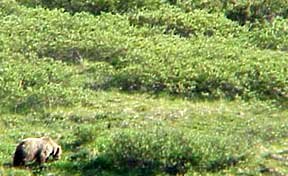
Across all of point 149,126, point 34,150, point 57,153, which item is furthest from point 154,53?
point 34,150

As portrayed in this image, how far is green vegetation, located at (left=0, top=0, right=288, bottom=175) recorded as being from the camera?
16531 millimetres

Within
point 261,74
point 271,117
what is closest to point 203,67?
point 261,74

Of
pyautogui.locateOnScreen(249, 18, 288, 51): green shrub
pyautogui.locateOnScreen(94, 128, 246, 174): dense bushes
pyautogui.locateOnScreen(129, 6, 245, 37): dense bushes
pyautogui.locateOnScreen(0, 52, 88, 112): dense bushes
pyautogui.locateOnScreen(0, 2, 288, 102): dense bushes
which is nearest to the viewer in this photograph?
pyautogui.locateOnScreen(94, 128, 246, 174): dense bushes

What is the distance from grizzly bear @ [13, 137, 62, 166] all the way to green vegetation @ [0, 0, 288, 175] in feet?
0.62

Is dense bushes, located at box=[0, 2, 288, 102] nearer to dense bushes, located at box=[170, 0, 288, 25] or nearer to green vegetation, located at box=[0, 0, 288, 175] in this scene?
green vegetation, located at box=[0, 0, 288, 175]

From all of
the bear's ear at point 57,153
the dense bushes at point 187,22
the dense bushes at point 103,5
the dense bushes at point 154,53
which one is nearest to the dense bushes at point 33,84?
the dense bushes at point 154,53

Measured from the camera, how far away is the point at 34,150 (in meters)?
16.4

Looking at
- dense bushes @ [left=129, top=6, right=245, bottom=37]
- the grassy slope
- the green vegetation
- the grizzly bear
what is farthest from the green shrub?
the grizzly bear

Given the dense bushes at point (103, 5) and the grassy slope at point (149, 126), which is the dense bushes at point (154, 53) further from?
the dense bushes at point (103, 5)

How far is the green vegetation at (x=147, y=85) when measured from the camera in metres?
16.5

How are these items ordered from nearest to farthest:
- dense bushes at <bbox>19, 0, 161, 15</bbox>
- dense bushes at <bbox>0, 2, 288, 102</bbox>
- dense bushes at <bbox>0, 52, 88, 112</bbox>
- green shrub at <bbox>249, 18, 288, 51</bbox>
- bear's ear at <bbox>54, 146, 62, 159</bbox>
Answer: bear's ear at <bbox>54, 146, 62, 159</bbox>
dense bushes at <bbox>0, 52, 88, 112</bbox>
dense bushes at <bbox>0, 2, 288, 102</bbox>
green shrub at <bbox>249, 18, 288, 51</bbox>
dense bushes at <bbox>19, 0, 161, 15</bbox>

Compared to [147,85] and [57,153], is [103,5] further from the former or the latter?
[57,153]

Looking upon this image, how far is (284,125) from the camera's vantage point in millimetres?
18656

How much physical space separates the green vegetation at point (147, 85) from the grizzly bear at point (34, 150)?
190 mm
